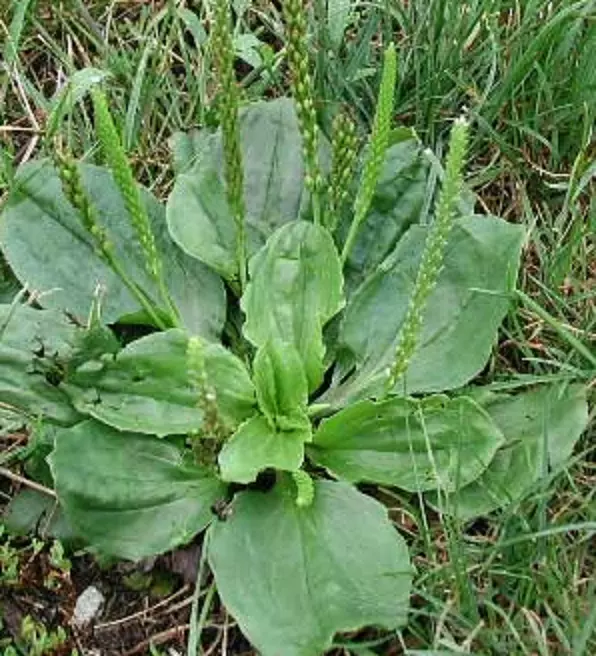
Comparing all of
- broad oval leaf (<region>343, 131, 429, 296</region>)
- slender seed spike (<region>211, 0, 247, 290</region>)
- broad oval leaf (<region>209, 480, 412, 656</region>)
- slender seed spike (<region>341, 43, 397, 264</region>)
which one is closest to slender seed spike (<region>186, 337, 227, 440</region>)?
broad oval leaf (<region>209, 480, 412, 656</region>)

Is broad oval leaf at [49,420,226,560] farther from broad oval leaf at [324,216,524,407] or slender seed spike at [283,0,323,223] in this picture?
slender seed spike at [283,0,323,223]

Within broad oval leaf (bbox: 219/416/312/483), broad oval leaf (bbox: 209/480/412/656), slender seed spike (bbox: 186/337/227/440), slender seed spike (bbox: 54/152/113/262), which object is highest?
slender seed spike (bbox: 54/152/113/262)

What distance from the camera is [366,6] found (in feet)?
11.3

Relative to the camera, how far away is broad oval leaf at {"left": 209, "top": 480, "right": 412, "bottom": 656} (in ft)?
8.38

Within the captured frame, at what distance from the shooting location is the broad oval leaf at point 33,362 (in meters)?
2.77

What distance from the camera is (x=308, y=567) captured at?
8.65 ft

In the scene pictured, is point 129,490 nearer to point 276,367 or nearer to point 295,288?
point 276,367

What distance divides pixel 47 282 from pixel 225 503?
0.62 metres

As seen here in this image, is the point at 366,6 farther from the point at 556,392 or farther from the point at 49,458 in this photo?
the point at 49,458

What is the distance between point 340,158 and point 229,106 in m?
0.25

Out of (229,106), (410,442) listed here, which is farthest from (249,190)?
(410,442)

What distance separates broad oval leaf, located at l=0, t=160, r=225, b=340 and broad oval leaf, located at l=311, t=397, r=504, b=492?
1.28ft

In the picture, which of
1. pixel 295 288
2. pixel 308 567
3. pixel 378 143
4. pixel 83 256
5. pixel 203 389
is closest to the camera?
pixel 203 389

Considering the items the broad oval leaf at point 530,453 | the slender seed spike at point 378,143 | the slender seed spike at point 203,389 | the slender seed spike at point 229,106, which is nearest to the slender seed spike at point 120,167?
the slender seed spike at point 229,106
